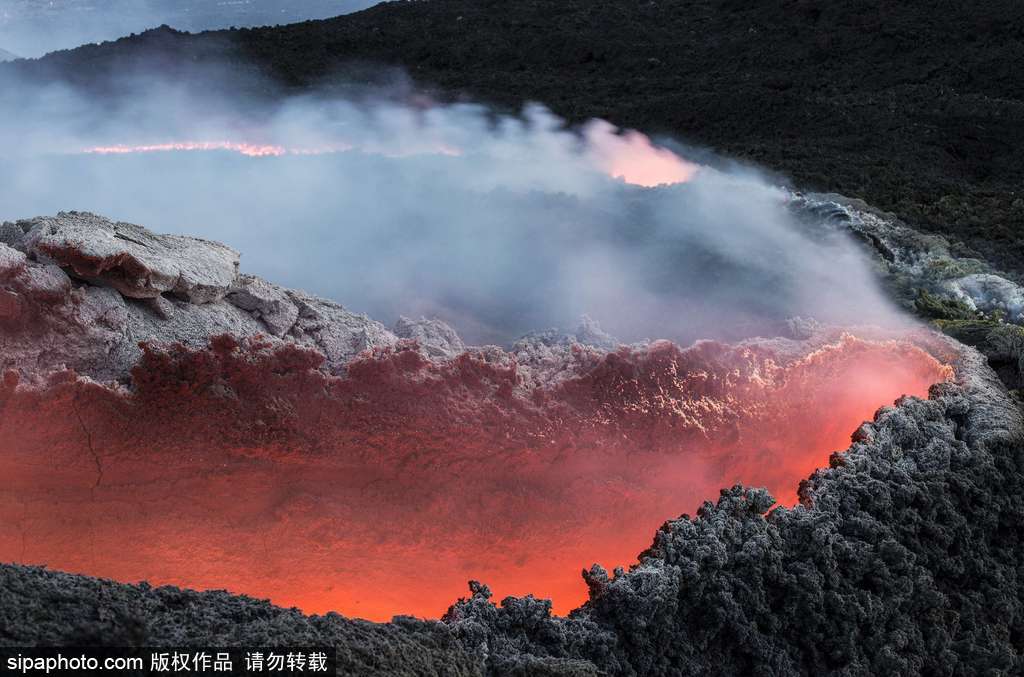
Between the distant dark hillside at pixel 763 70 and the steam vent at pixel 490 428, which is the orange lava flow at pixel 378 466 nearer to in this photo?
the steam vent at pixel 490 428

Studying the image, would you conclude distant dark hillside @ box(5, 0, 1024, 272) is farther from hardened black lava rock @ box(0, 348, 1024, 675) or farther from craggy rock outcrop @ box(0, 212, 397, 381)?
craggy rock outcrop @ box(0, 212, 397, 381)

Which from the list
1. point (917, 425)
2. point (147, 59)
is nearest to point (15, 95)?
point (147, 59)

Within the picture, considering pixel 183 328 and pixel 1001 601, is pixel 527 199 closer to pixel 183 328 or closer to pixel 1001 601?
pixel 183 328

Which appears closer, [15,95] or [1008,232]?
[1008,232]

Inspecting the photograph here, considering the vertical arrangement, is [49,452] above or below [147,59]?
below

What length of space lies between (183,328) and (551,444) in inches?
68.1

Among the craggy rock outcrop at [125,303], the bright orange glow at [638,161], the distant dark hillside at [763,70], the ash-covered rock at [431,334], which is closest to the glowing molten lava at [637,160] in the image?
the bright orange glow at [638,161]

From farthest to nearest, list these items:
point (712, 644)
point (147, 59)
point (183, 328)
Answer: point (147, 59) → point (183, 328) → point (712, 644)

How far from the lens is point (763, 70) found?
14.6 meters

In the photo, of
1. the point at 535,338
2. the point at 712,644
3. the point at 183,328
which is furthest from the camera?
the point at 535,338

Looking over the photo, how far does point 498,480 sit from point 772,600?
3.68 feet

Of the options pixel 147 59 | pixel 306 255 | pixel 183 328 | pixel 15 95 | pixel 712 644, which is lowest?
pixel 712 644

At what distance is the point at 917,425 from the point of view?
390cm

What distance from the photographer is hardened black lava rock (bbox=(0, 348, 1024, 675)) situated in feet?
8.06
